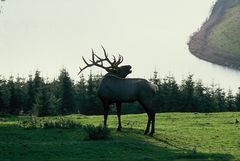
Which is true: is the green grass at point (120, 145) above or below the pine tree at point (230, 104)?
below

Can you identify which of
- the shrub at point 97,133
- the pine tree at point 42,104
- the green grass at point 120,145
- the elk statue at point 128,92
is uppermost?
the pine tree at point 42,104

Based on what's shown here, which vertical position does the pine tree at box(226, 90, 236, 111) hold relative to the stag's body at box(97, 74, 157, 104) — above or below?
above

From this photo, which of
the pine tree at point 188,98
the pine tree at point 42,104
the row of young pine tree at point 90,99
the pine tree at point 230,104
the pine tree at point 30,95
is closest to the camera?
the pine tree at point 42,104

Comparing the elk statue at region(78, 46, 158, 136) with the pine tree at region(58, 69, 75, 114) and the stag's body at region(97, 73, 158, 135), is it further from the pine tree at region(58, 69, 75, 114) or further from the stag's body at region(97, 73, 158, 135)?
the pine tree at region(58, 69, 75, 114)

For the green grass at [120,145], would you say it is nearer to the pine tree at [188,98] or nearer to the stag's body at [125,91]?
the stag's body at [125,91]

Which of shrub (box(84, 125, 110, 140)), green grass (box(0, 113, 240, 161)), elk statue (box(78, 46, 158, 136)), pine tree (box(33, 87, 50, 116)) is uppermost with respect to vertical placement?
pine tree (box(33, 87, 50, 116))

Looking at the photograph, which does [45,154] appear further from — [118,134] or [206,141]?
[206,141]

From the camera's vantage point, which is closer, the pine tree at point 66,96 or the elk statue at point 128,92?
the elk statue at point 128,92

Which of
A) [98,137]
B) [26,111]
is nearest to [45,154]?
[98,137]

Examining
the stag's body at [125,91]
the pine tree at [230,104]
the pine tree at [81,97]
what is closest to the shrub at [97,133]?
the stag's body at [125,91]

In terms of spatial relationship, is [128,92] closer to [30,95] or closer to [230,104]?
[30,95]

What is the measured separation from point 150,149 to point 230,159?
4159 millimetres

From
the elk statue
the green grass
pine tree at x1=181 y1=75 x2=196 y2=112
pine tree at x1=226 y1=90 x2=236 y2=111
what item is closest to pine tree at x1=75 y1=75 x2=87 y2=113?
pine tree at x1=181 y1=75 x2=196 y2=112

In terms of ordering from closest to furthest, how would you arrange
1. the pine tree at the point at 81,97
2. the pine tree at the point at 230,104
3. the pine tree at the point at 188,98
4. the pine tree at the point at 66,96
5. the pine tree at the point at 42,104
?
1. the pine tree at the point at 42,104
2. the pine tree at the point at 188,98
3. the pine tree at the point at 66,96
4. the pine tree at the point at 81,97
5. the pine tree at the point at 230,104
